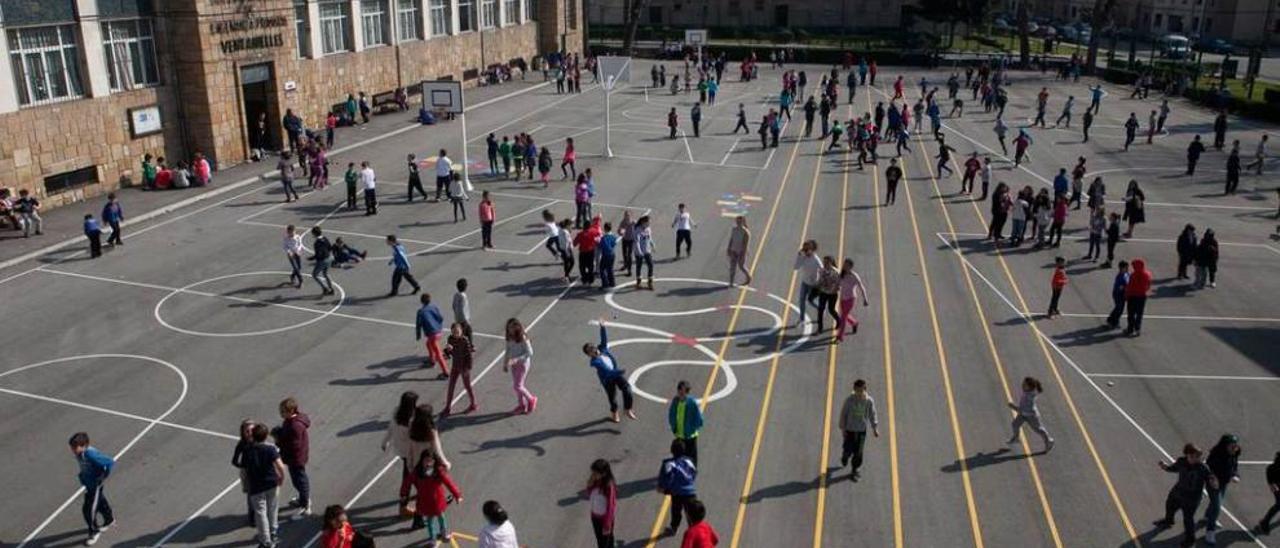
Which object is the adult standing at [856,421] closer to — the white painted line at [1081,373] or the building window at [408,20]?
the white painted line at [1081,373]

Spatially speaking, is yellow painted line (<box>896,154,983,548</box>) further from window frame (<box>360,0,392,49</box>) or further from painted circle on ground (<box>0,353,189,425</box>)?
window frame (<box>360,0,392,49</box>)

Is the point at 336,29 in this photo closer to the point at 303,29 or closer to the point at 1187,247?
the point at 303,29

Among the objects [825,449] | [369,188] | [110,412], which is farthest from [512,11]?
[825,449]

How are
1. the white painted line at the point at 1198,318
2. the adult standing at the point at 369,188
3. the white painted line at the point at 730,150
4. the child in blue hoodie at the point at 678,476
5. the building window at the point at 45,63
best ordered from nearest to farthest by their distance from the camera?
the child in blue hoodie at the point at 678,476, the white painted line at the point at 1198,318, the building window at the point at 45,63, the adult standing at the point at 369,188, the white painted line at the point at 730,150

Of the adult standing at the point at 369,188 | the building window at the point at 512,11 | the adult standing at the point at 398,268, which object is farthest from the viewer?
the building window at the point at 512,11

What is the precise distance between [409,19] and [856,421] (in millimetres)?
42444

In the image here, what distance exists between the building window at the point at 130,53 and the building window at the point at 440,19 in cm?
2207

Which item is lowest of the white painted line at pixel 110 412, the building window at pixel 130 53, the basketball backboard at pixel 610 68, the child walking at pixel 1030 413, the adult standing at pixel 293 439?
the white painted line at pixel 110 412

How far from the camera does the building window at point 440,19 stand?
172 feet

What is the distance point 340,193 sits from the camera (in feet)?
101

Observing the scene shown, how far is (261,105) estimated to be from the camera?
38.1 metres

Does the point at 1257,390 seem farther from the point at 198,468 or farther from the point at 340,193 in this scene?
the point at 340,193

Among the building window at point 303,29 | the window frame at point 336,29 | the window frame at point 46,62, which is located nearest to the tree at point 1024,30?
the window frame at point 336,29

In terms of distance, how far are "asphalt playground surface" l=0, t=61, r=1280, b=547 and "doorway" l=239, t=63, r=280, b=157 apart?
697 centimetres
